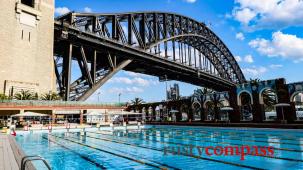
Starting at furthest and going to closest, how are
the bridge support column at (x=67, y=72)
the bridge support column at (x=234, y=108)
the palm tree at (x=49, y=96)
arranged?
the bridge support column at (x=67, y=72), the palm tree at (x=49, y=96), the bridge support column at (x=234, y=108)

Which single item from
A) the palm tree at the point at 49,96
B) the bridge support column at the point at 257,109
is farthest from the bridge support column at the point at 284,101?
the palm tree at the point at 49,96

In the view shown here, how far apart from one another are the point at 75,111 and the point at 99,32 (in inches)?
628

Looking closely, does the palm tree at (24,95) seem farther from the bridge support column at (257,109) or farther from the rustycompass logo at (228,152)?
the bridge support column at (257,109)

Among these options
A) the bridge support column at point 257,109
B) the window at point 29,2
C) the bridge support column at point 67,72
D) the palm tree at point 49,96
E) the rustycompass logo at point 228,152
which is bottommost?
the rustycompass logo at point 228,152

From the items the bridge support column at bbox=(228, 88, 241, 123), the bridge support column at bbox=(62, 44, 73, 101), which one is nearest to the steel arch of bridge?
the bridge support column at bbox=(62, 44, 73, 101)

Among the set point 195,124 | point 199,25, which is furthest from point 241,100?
point 199,25

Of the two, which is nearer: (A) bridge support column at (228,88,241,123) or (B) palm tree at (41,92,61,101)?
(A) bridge support column at (228,88,241,123)

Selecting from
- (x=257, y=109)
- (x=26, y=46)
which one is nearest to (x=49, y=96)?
(x=26, y=46)

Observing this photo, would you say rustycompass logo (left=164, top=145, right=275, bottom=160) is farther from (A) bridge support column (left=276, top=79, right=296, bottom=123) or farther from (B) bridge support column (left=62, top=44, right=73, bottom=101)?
(B) bridge support column (left=62, top=44, right=73, bottom=101)

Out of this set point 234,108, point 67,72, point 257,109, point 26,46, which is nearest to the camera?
point 257,109

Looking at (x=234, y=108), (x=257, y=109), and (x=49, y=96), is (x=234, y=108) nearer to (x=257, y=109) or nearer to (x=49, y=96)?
(x=257, y=109)

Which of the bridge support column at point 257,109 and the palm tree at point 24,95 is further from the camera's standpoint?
the palm tree at point 24,95

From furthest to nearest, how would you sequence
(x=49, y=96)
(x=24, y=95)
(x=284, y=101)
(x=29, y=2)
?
(x=29, y=2) → (x=49, y=96) → (x=24, y=95) → (x=284, y=101)

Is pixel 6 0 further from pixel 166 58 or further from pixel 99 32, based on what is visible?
pixel 166 58
